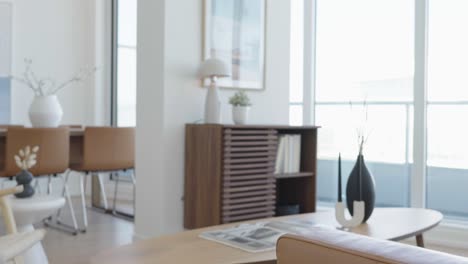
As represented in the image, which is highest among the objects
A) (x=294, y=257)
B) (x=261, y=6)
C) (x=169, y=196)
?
(x=261, y=6)

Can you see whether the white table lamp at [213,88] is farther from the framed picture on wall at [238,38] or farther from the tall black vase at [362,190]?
the tall black vase at [362,190]

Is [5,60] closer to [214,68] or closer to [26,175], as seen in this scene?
[26,175]

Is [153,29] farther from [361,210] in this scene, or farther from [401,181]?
[401,181]

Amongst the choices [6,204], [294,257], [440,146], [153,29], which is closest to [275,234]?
[294,257]

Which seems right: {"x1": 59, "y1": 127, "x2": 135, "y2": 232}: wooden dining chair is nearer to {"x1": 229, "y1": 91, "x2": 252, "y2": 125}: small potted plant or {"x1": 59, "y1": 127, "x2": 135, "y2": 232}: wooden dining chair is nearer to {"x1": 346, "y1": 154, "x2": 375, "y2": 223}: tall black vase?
{"x1": 229, "y1": 91, "x2": 252, "y2": 125}: small potted plant

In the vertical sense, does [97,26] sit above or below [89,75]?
above

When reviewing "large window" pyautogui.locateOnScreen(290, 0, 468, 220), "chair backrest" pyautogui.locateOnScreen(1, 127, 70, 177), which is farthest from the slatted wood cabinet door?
"chair backrest" pyautogui.locateOnScreen(1, 127, 70, 177)

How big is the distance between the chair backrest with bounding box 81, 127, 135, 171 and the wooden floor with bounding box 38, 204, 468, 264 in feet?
1.68

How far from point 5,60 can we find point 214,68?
3.11 m

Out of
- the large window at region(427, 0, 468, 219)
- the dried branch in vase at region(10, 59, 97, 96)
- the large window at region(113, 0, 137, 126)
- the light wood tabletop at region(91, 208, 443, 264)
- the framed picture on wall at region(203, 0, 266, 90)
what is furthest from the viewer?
the large window at region(113, 0, 137, 126)

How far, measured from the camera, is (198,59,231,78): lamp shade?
12.1 ft

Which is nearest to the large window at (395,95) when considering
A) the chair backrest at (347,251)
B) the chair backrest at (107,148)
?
the chair backrest at (107,148)

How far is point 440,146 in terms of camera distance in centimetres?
418

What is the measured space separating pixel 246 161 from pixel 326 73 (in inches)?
66.1
